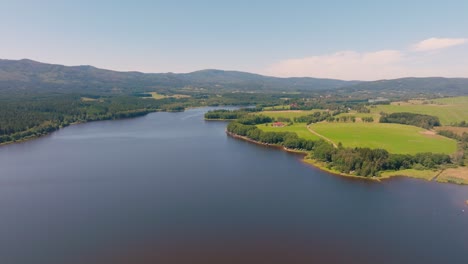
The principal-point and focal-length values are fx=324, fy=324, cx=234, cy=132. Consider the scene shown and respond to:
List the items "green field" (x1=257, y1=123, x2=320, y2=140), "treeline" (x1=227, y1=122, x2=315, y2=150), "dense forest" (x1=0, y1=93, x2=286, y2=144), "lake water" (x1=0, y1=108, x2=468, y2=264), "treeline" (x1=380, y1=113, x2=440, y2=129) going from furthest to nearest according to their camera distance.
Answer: "treeline" (x1=380, y1=113, x2=440, y2=129) < "dense forest" (x1=0, y1=93, x2=286, y2=144) < "green field" (x1=257, y1=123, x2=320, y2=140) < "treeline" (x1=227, y1=122, x2=315, y2=150) < "lake water" (x1=0, y1=108, x2=468, y2=264)

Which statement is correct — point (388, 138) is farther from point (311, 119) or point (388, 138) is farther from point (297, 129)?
point (311, 119)

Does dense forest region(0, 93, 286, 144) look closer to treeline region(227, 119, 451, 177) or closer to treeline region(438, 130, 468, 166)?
treeline region(227, 119, 451, 177)

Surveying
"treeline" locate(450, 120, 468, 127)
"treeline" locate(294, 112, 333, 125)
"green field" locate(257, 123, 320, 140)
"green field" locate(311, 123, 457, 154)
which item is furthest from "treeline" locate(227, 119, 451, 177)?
"treeline" locate(450, 120, 468, 127)

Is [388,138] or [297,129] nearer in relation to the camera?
[388,138]

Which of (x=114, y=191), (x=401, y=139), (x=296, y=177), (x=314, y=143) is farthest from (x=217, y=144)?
(x=401, y=139)

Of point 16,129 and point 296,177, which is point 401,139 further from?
point 16,129

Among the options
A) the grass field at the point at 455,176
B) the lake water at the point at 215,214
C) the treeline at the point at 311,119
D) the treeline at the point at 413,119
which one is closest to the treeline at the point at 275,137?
the lake water at the point at 215,214

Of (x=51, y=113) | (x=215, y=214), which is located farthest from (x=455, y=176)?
(x=51, y=113)
